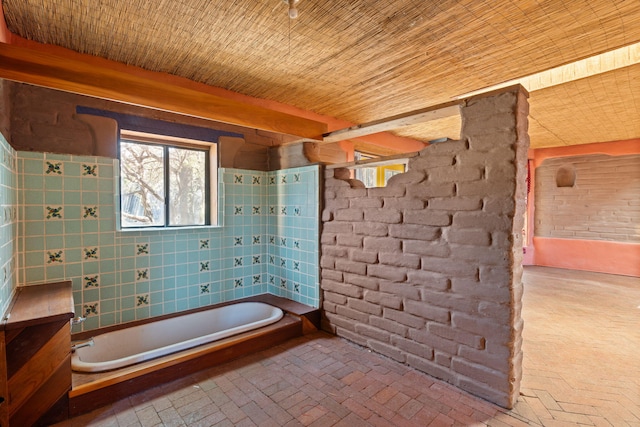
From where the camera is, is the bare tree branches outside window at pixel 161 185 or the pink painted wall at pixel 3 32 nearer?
the pink painted wall at pixel 3 32

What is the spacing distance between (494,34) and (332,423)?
2.43m

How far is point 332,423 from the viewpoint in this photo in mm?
1546

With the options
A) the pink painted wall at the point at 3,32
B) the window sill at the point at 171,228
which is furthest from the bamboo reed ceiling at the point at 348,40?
the window sill at the point at 171,228

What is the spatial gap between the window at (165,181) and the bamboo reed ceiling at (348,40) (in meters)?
0.71

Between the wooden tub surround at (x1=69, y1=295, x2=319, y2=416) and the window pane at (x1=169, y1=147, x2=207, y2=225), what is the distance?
94 cm

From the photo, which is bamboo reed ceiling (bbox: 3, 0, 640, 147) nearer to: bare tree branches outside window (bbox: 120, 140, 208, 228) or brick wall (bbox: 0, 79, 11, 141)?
brick wall (bbox: 0, 79, 11, 141)

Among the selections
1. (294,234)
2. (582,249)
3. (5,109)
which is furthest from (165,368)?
(582,249)

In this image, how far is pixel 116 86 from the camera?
1.56 meters

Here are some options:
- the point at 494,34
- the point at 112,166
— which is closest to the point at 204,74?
the point at 112,166

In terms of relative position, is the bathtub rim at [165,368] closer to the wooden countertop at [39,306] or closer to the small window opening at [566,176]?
the wooden countertop at [39,306]

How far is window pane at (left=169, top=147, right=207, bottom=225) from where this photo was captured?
2812 millimetres

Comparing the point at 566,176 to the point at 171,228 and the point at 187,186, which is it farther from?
the point at 171,228

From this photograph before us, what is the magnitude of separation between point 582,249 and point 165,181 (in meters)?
6.80

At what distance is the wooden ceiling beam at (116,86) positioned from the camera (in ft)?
4.48
